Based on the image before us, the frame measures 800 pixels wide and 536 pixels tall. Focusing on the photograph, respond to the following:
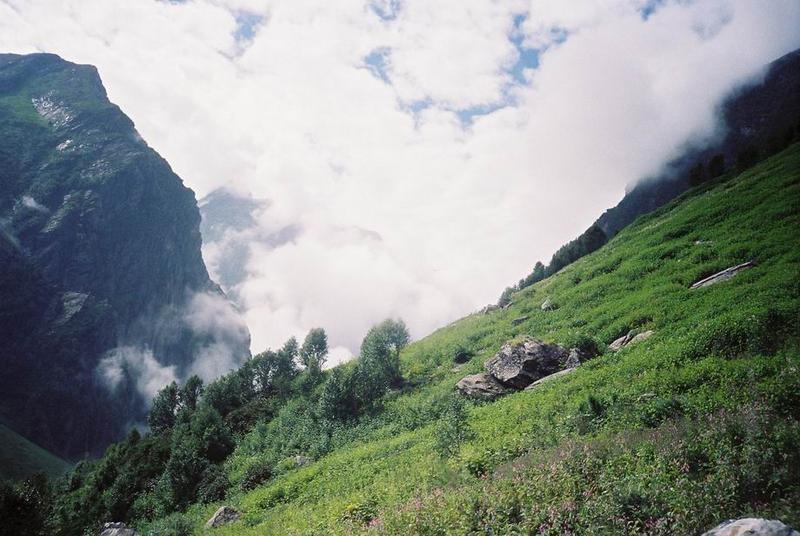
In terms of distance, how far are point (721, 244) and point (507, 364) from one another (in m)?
22.4

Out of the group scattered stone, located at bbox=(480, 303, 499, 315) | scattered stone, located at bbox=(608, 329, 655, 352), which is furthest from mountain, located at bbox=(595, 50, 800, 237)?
scattered stone, located at bbox=(608, 329, 655, 352)

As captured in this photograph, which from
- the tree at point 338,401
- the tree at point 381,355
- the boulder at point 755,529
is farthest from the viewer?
the tree at point 381,355

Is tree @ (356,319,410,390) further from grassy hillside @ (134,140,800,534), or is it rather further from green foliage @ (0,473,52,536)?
green foliage @ (0,473,52,536)

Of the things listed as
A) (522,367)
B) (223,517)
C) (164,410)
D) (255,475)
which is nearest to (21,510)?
(223,517)

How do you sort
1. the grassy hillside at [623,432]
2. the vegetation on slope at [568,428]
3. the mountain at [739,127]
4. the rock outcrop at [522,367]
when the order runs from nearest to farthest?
the grassy hillside at [623,432] → the vegetation on slope at [568,428] → the rock outcrop at [522,367] → the mountain at [739,127]

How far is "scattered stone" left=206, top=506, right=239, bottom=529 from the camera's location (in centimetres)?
2278

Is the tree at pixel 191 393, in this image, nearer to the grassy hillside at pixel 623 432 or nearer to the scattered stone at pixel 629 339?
the grassy hillside at pixel 623 432

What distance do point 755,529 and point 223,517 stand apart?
25936 millimetres

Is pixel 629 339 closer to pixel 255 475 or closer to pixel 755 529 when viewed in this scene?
pixel 755 529

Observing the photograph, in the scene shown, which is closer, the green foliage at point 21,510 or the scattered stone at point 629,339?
the green foliage at point 21,510

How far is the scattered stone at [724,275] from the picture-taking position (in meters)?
27.4

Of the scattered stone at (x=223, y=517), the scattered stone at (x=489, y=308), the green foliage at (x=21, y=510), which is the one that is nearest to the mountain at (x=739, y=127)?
the scattered stone at (x=489, y=308)

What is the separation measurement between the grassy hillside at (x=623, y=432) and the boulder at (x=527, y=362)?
7.63ft

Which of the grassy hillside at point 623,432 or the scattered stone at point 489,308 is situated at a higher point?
the scattered stone at point 489,308
